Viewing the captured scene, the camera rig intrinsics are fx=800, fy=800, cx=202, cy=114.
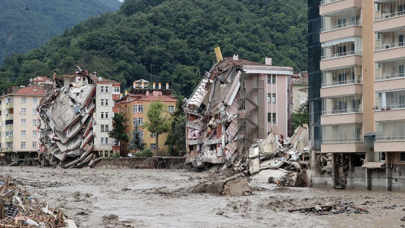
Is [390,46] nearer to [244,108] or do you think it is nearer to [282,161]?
[282,161]

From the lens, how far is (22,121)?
176m

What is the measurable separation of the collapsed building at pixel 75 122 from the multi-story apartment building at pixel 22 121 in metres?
22.3

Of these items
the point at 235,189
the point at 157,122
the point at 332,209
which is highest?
the point at 157,122

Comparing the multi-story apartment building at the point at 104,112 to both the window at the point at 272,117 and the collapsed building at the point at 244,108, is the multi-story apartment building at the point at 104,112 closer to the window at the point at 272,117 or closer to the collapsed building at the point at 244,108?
the collapsed building at the point at 244,108

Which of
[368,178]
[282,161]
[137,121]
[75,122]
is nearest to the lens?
[368,178]

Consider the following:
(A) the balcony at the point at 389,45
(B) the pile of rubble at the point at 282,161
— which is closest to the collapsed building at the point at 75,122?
(B) the pile of rubble at the point at 282,161

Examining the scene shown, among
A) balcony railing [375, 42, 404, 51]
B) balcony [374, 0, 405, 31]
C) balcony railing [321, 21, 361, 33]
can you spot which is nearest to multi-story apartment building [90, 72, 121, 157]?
balcony railing [321, 21, 361, 33]

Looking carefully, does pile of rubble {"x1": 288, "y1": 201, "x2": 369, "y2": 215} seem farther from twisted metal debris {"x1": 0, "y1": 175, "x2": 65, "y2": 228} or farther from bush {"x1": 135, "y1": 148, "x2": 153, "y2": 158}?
bush {"x1": 135, "y1": 148, "x2": 153, "y2": 158}

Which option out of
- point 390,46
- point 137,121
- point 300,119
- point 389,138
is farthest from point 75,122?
point 389,138

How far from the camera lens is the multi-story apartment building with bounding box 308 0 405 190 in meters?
56.8

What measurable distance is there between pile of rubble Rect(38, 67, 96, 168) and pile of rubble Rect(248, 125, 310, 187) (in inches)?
2538

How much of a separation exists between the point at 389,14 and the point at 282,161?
78.8ft

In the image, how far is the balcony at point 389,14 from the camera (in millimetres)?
56781

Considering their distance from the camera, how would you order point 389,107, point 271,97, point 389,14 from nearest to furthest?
point 389,107, point 389,14, point 271,97
